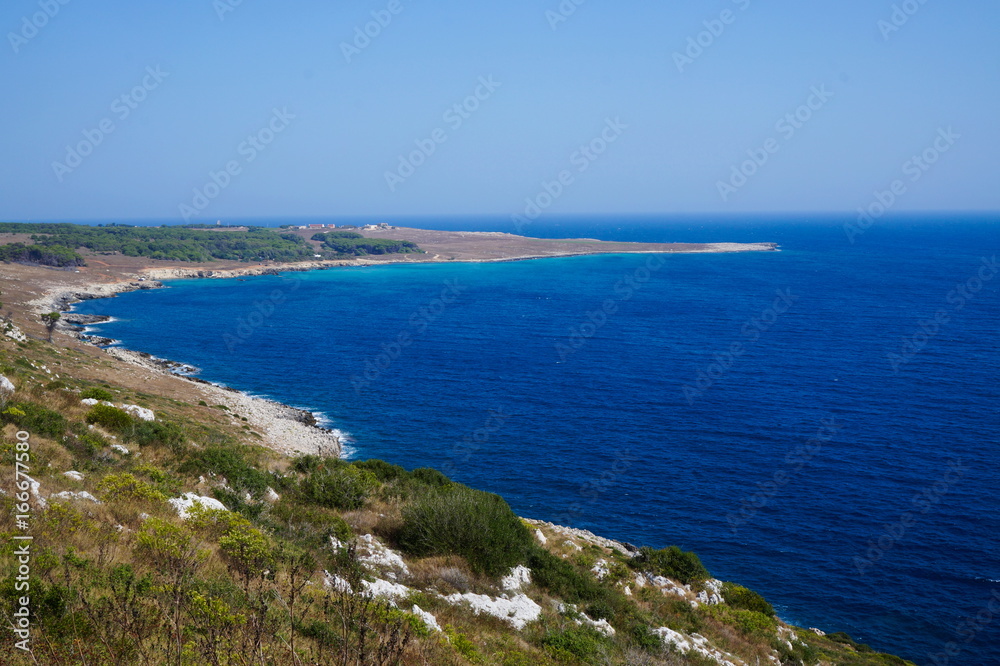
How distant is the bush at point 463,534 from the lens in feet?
47.1

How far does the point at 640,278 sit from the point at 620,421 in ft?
256

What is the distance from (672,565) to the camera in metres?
19.5

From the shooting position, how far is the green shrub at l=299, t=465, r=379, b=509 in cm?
1658

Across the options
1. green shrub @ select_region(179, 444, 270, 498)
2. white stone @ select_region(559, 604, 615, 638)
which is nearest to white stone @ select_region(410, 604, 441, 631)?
white stone @ select_region(559, 604, 615, 638)

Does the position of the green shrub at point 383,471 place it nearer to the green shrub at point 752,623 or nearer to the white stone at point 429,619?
the white stone at point 429,619

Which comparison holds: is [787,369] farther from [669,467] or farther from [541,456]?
[541,456]

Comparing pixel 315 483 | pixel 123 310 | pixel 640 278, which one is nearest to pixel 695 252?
pixel 640 278

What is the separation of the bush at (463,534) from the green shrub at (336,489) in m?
2.10

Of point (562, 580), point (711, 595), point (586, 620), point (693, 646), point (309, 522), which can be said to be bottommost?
point (711, 595)

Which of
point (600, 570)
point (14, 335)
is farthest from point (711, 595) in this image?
point (14, 335)

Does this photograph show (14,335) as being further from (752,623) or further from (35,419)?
(752,623)

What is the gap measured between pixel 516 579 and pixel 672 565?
766 centimetres

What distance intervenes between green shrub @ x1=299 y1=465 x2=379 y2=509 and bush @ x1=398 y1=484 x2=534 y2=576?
210 centimetres

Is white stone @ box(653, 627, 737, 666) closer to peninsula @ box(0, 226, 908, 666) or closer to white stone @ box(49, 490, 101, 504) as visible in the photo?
peninsula @ box(0, 226, 908, 666)
